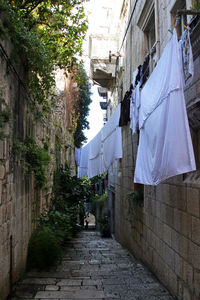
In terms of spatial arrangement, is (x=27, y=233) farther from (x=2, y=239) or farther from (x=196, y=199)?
(x=196, y=199)

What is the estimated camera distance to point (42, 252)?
4.68 m

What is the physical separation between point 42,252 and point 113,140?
3592 millimetres

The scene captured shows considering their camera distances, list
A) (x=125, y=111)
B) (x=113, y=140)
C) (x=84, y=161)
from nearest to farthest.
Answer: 1. (x=125, y=111)
2. (x=113, y=140)
3. (x=84, y=161)

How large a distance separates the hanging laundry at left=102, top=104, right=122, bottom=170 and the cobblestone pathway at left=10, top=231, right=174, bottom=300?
260cm

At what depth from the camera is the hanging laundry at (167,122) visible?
8.41 feet

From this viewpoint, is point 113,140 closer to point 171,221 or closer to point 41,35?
point 41,35

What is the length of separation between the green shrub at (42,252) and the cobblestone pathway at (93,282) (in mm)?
164

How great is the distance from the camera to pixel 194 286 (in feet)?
10.1

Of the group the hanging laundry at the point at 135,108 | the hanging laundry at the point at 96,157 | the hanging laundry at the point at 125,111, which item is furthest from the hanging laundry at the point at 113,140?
the hanging laundry at the point at 135,108

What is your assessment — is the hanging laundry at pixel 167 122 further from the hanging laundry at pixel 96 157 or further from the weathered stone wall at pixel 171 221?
the hanging laundry at pixel 96 157

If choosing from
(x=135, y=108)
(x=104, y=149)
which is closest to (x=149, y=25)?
(x=135, y=108)

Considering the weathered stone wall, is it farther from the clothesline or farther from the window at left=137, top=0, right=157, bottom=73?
the clothesline

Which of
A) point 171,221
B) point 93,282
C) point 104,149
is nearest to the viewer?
point 171,221

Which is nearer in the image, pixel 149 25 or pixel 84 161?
pixel 149 25
